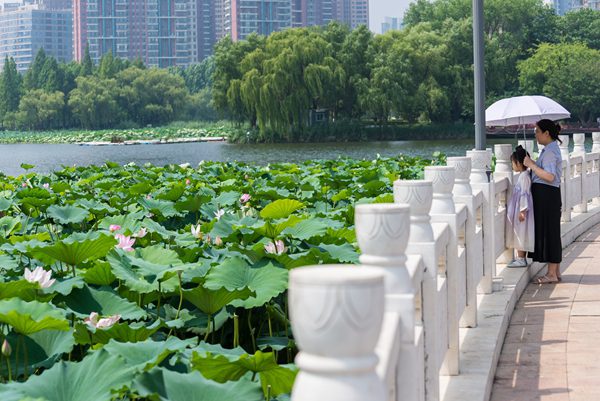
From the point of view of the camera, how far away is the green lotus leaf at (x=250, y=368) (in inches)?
95.8

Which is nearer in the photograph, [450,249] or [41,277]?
[41,277]

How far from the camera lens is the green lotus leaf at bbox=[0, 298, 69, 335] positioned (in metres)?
2.58

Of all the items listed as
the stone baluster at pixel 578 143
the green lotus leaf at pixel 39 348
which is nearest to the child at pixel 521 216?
the stone baluster at pixel 578 143

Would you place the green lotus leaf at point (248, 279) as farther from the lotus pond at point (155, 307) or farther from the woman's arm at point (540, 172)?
the woman's arm at point (540, 172)

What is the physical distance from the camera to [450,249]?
432 cm

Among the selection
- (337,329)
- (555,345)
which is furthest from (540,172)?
(337,329)

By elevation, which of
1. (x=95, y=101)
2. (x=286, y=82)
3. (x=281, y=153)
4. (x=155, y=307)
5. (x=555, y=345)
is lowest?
(x=555, y=345)

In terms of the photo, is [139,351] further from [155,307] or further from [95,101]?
[95,101]

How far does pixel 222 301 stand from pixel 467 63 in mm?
57137

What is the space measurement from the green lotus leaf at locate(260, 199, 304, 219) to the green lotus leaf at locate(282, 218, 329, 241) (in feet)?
2.49

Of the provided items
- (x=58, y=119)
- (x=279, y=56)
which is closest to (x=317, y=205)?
(x=279, y=56)

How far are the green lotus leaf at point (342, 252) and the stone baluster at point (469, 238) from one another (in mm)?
1192

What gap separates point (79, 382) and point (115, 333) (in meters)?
0.65

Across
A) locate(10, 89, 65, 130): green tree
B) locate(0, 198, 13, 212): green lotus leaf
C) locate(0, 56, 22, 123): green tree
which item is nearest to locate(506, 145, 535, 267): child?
locate(0, 198, 13, 212): green lotus leaf
